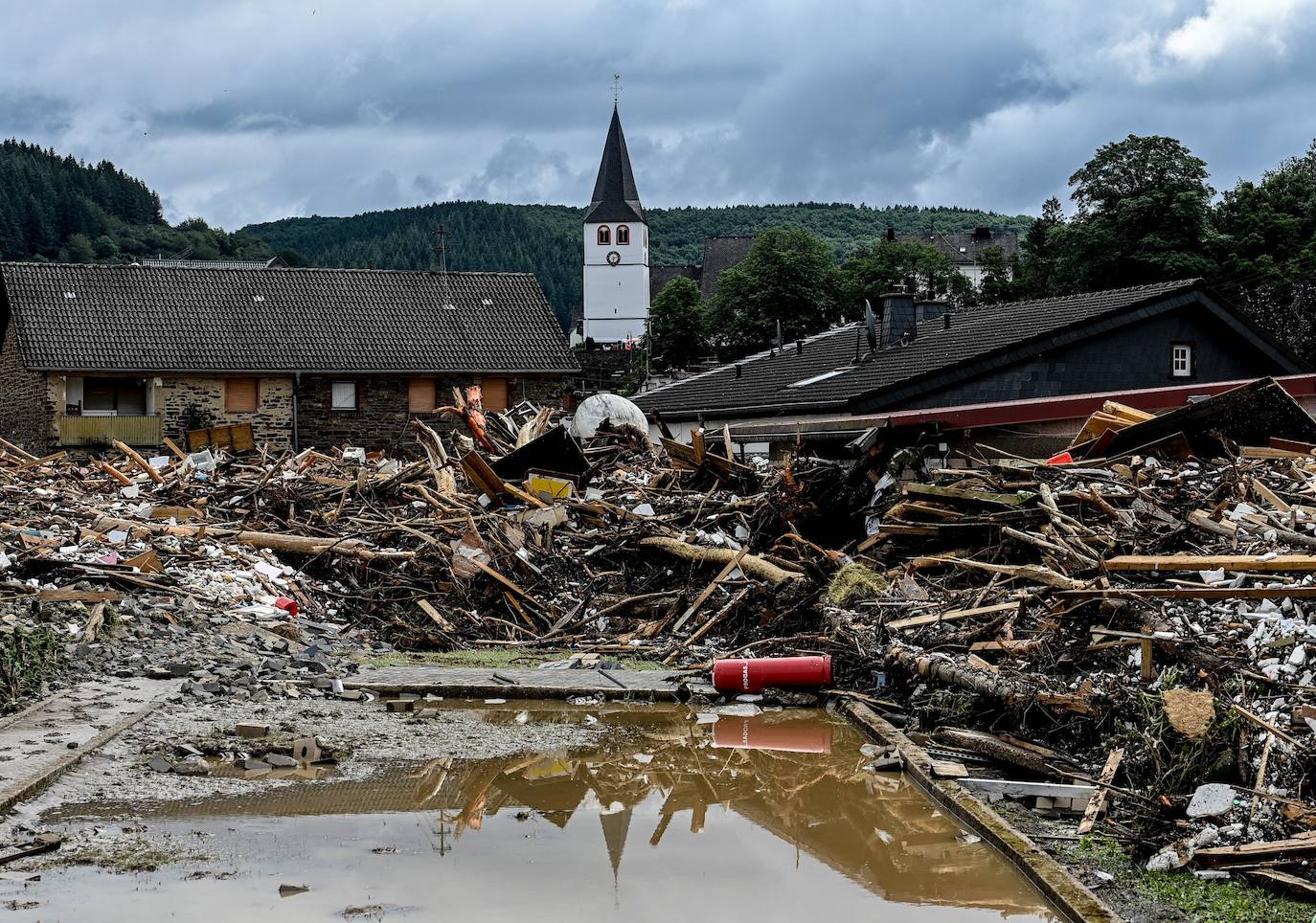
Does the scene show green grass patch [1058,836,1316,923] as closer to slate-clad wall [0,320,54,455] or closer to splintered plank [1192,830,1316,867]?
splintered plank [1192,830,1316,867]

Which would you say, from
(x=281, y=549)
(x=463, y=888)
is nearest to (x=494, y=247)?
(x=281, y=549)

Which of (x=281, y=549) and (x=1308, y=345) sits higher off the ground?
(x=1308, y=345)

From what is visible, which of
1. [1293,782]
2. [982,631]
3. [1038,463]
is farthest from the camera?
[1038,463]

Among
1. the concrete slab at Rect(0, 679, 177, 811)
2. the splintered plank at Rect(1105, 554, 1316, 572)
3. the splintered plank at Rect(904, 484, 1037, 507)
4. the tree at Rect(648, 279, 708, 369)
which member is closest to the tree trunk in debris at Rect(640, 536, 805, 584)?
the splintered plank at Rect(904, 484, 1037, 507)

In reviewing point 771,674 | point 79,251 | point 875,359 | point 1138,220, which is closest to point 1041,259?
point 1138,220

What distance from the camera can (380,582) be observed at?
60.9ft

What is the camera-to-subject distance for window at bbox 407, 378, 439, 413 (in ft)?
156

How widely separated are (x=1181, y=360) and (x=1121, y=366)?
5.33 ft

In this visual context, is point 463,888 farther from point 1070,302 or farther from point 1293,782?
point 1070,302

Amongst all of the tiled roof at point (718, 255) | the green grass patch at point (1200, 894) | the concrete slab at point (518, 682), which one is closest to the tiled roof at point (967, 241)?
the tiled roof at point (718, 255)

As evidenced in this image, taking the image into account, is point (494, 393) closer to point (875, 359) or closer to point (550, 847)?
point (875, 359)

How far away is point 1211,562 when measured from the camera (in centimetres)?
1091

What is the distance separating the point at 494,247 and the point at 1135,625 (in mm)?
179879

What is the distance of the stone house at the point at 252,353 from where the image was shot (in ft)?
145
